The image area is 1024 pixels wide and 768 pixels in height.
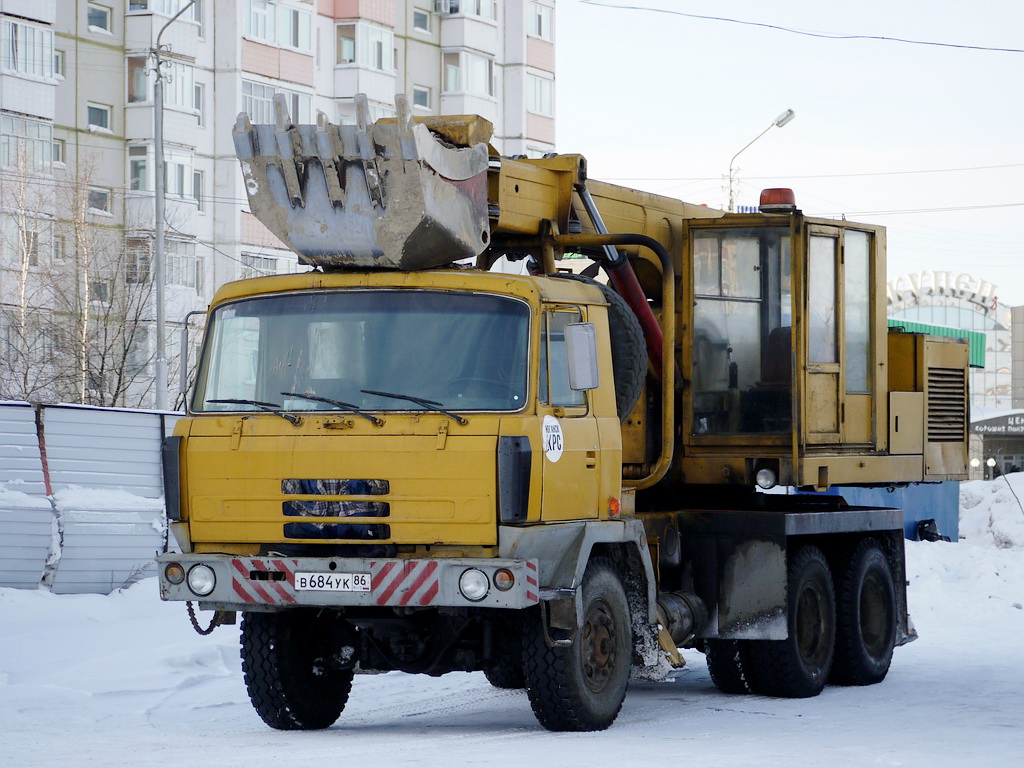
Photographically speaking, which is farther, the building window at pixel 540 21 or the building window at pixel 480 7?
the building window at pixel 540 21

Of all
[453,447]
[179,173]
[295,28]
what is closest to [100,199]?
[179,173]

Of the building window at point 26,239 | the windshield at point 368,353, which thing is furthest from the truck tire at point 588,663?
the building window at point 26,239

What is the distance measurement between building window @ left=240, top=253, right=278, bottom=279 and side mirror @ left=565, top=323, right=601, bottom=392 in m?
35.6

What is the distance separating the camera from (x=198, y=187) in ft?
147

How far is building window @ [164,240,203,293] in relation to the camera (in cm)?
4253

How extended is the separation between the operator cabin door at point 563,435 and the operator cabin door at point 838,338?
2.69 metres

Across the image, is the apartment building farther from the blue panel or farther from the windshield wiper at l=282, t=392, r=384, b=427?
the windshield wiper at l=282, t=392, r=384, b=427

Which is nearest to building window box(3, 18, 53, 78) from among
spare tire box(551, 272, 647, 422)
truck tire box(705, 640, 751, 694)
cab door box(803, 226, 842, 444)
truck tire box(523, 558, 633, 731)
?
cab door box(803, 226, 842, 444)

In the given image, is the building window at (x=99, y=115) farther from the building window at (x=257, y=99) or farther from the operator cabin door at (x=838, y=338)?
the operator cabin door at (x=838, y=338)

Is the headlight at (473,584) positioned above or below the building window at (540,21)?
below

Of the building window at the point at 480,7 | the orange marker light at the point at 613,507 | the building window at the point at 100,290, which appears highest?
the building window at the point at 480,7

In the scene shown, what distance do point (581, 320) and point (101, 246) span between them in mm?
31365

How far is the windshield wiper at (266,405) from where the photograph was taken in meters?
8.68

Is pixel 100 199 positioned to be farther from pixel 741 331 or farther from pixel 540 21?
pixel 741 331
